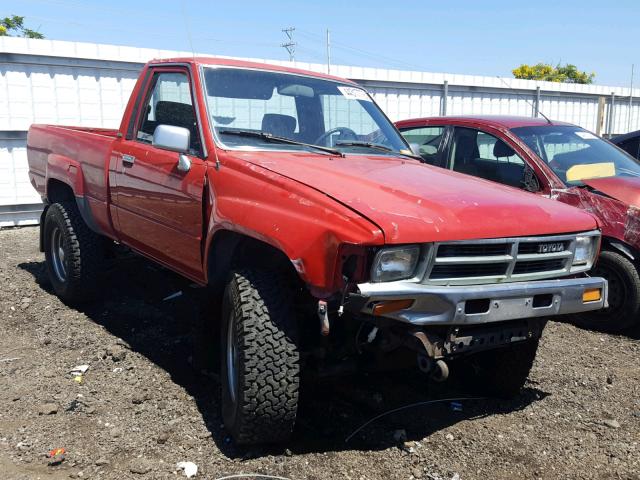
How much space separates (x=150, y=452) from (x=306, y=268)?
4.37 feet

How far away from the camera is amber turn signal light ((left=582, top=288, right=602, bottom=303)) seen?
3.38 metres

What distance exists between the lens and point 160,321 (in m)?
5.45

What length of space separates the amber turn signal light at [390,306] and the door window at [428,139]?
387cm

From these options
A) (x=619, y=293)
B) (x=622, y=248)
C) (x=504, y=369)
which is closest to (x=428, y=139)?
(x=622, y=248)

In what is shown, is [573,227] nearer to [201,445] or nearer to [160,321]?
[201,445]

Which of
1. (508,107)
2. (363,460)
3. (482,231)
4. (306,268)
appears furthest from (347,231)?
(508,107)

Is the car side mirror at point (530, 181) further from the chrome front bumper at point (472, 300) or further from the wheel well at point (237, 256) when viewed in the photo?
the wheel well at point (237, 256)

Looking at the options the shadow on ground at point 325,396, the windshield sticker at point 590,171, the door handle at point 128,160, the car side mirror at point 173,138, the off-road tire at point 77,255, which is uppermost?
the car side mirror at point 173,138

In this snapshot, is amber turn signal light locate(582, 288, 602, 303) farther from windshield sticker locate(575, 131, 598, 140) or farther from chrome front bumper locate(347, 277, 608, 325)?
windshield sticker locate(575, 131, 598, 140)

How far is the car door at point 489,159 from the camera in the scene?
19.1ft

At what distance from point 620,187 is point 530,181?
0.75 meters

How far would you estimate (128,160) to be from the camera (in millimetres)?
4688

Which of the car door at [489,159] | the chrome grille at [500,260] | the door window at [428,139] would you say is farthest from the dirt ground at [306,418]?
the door window at [428,139]

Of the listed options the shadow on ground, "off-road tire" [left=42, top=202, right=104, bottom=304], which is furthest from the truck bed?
the shadow on ground
